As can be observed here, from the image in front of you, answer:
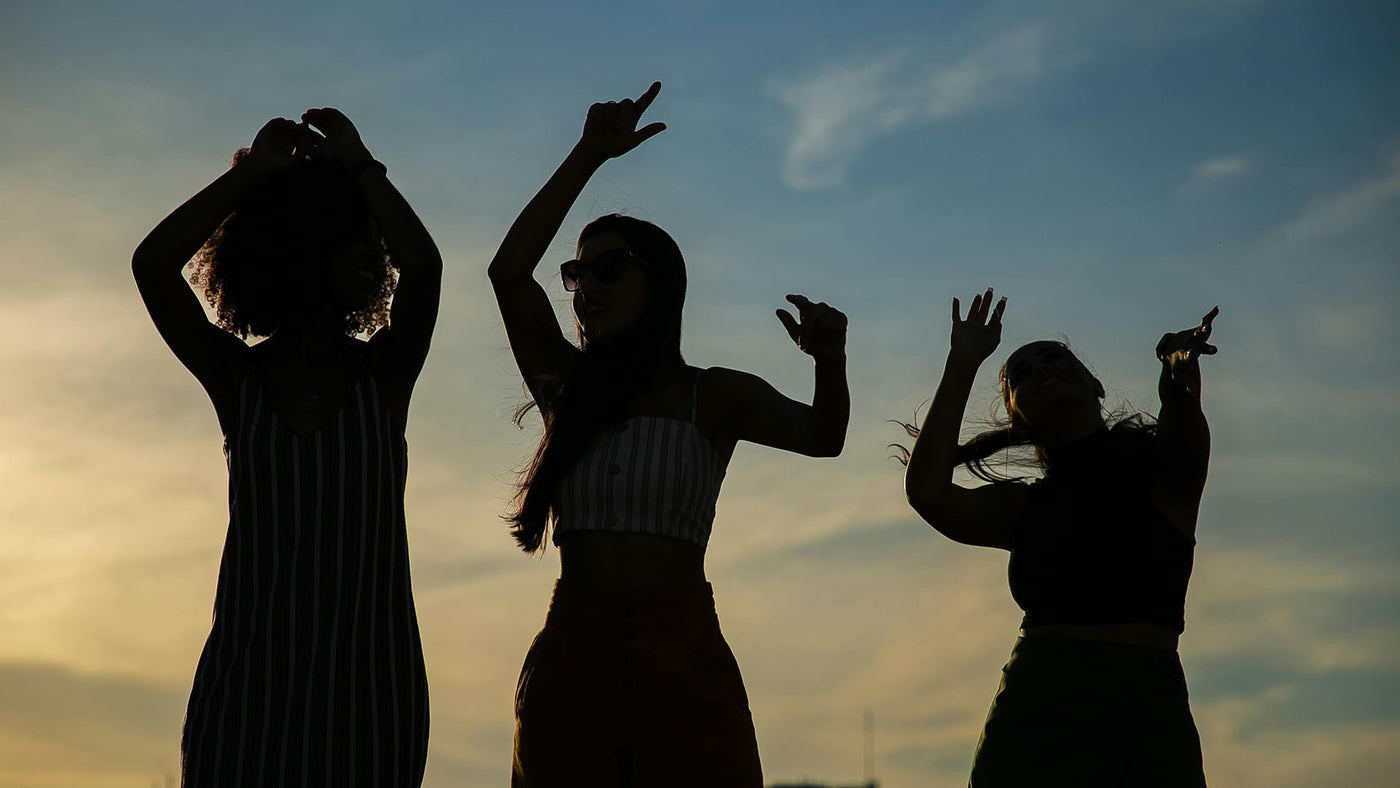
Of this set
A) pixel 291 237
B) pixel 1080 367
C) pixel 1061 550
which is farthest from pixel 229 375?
pixel 1080 367

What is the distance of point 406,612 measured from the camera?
3.99m

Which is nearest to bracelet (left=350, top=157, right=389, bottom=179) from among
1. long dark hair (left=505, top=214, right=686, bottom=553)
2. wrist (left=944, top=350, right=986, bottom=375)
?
long dark hair (left=505, top=214, right=686, bottom=553)

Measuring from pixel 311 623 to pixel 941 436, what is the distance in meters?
2.53

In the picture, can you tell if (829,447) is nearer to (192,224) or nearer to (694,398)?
(694,398)

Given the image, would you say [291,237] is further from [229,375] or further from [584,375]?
[584,375]

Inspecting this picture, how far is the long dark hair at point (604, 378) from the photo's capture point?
4527mm

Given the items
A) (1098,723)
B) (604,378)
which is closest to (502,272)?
(604,378)

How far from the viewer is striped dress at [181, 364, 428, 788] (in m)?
3.72

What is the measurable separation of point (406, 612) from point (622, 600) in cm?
63

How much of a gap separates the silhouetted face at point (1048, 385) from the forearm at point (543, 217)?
2.04 m

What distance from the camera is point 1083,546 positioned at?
5215 millimetres

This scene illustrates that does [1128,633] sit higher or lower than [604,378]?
lower

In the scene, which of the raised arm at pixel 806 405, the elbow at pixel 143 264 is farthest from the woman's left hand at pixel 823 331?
the elbow at pixel 143 264

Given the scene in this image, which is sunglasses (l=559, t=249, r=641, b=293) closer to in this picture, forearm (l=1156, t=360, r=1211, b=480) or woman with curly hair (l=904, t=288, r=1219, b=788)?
woman with curly hair (l=904, t=288, r=1219, b=788)
